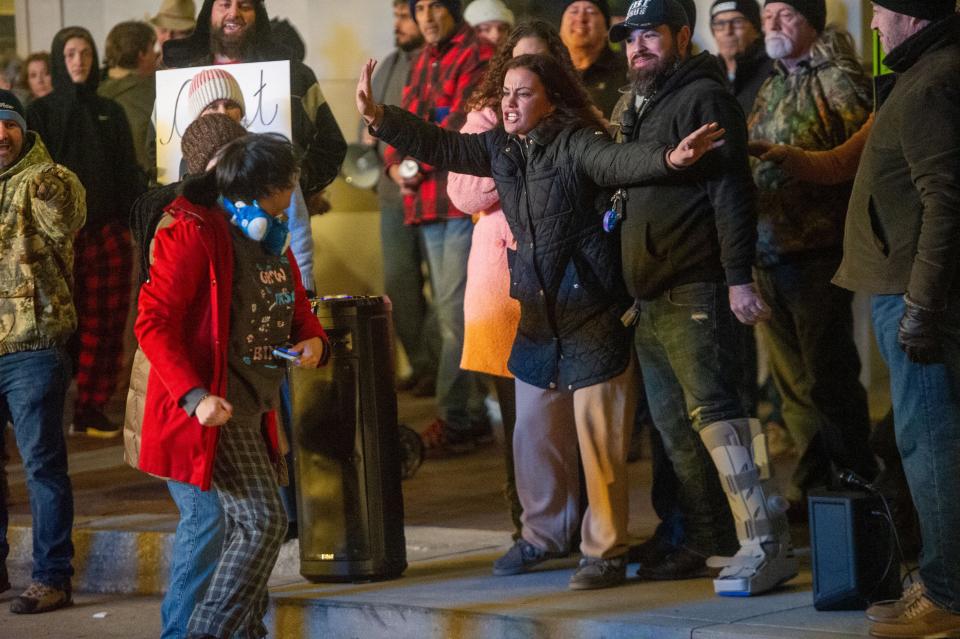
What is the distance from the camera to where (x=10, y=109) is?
22.4 ft

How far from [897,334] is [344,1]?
25.7 ft

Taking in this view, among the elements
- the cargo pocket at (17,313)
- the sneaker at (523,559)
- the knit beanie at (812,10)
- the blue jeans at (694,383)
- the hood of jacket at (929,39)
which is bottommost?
the sneaker at (523,559)

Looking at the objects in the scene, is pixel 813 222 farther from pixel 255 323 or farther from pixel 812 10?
pixel 255 323

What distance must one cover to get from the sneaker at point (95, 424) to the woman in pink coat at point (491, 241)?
4.37 metres

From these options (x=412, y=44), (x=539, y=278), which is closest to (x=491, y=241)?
(x=539, y=278)

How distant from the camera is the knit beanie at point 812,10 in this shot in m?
6.86

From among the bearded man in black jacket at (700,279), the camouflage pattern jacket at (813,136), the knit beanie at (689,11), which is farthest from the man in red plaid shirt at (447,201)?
the bearded man in black jacket at (700,279)

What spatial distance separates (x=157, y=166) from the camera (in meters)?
7.23

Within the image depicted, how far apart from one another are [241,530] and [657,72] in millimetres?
2154

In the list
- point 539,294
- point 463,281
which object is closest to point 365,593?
point 539,294

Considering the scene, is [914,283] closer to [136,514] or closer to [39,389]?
[39,389]

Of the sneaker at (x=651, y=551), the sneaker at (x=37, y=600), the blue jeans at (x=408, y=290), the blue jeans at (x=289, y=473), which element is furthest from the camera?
the blue jeans at (x=408, y=290)

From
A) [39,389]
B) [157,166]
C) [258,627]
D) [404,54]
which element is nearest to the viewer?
[258,627]

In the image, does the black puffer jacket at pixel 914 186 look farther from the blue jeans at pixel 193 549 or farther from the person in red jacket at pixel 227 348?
the blue jeans at pixel 193 549
